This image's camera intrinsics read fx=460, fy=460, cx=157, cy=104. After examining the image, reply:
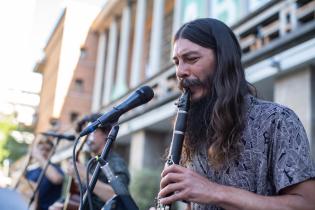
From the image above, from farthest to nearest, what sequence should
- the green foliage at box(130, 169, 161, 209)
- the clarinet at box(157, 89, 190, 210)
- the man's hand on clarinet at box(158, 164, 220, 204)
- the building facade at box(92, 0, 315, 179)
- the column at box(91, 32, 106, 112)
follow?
the column at box(91, 32, 106, 112), the green foliage at box(130, 169, 161, 209), the building facade at box(92, 0, 315, 179), the clarinet at box(157, 89, 190, 210), the man's hand on clarinet at box(158, 164, 220, 204)

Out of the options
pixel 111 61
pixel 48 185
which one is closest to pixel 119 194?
pixel 48 185

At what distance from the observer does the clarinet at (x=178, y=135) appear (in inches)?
70.4

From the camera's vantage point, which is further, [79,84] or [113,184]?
[79,84]

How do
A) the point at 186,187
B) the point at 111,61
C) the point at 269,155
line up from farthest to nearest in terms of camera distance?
the point at 111,61 < the point at 269,155 < the point at 186,187

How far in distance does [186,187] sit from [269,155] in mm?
393

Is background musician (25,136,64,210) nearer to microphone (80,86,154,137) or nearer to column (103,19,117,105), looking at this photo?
microphone (80,86,154,137)

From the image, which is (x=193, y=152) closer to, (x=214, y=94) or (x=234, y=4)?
(x=214, y=94)

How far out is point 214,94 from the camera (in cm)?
199

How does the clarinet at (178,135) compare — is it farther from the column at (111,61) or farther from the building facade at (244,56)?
the column at (111,61)

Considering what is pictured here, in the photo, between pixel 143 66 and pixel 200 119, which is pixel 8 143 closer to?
pixel 143 66

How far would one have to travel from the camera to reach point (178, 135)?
1.82m

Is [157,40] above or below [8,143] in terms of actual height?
below

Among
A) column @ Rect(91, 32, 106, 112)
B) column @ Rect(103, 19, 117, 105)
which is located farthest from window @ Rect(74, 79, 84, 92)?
column @ Rect(103, 19, 117, 105)

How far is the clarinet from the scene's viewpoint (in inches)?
70.4
